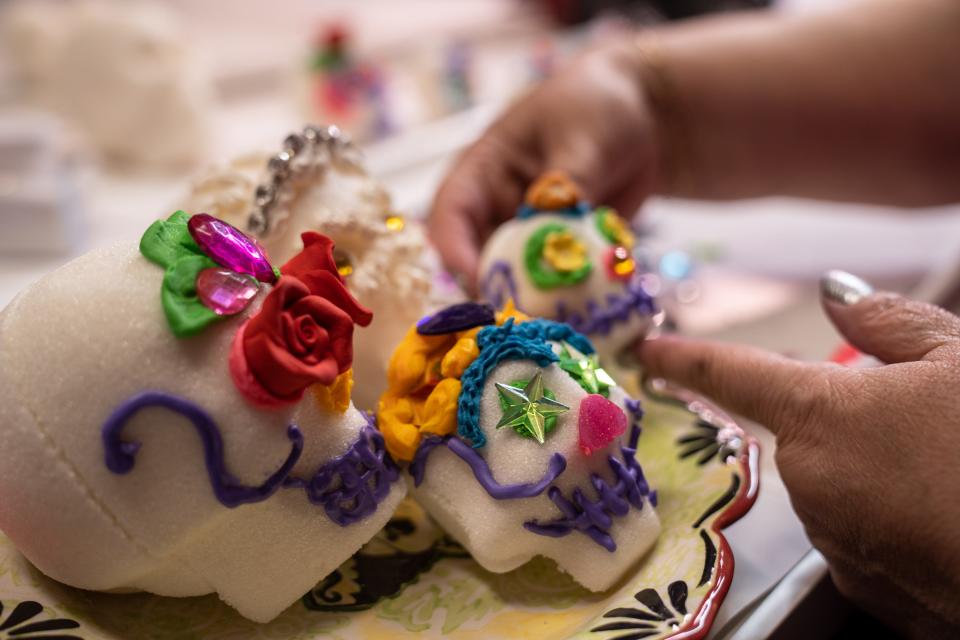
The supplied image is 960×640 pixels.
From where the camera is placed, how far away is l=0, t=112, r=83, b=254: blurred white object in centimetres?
174

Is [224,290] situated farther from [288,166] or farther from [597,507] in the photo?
[597,507]

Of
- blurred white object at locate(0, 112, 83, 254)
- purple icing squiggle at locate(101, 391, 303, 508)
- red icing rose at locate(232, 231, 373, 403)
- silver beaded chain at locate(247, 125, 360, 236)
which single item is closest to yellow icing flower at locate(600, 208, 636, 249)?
silver beaded chain at locate(247, 125, 360, 236)

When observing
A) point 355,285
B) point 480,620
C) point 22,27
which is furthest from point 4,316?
point 22,27

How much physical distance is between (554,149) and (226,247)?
791 mm

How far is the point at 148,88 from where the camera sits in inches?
85.3

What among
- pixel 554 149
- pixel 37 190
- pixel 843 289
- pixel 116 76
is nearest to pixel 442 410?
pixel 843 289

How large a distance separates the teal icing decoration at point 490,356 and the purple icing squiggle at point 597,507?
0.09 metres

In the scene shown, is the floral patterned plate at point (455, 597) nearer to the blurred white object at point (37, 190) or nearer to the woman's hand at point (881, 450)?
the woman's hand at point (881, 450)

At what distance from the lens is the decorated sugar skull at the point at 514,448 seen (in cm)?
78

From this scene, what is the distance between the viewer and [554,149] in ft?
4.61

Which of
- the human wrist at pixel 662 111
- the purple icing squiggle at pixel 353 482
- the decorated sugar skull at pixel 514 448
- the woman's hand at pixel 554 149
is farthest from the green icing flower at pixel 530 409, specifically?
the human wrist at pixel 662 111

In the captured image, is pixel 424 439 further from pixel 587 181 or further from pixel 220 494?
pixel 587 181

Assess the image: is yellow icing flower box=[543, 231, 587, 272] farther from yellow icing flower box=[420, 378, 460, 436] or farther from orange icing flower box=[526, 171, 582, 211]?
yellow icing flower box=[420, 378, 460, 436]

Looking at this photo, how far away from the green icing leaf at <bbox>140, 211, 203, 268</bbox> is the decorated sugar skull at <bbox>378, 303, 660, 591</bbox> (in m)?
0.23
